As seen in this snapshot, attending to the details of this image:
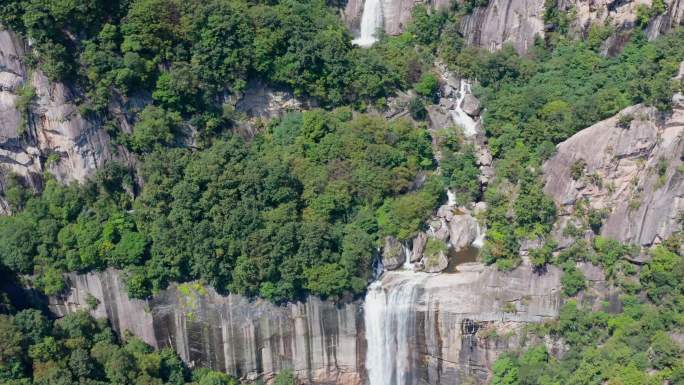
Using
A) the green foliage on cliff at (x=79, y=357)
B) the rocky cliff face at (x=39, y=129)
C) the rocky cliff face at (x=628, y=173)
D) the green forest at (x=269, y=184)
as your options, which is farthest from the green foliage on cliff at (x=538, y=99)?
the rocky cliff face at (x=39, y=129)

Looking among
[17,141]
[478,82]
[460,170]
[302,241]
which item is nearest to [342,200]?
[302,241]

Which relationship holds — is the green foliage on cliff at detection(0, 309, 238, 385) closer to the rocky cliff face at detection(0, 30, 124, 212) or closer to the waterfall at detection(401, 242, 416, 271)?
the rocky cliff face at detection(0, 30, 124, 212)

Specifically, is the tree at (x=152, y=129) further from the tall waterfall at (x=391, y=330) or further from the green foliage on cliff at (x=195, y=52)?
the tall waterfall at (x=391, y=330)

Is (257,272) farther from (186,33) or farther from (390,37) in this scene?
(390,37)

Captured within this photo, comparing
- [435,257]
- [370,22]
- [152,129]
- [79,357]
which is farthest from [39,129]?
[435,257]

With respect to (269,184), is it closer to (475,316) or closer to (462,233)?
(462,233)

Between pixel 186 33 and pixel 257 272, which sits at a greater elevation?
pixel 186 33
